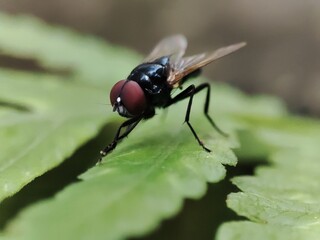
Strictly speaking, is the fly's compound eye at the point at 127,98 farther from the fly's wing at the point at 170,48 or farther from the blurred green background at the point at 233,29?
the blurred green background at the point at 233,29

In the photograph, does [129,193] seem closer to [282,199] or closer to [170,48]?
[282,199]

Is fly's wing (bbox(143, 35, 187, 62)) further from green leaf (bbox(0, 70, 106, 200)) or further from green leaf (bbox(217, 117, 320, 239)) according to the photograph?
green leaf (bbox(217, 117, 320, 239))

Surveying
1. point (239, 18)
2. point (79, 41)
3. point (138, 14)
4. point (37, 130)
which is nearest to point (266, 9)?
point (239, 18)

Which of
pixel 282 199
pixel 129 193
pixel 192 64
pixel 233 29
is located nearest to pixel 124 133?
pixel 192 64

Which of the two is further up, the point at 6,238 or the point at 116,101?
the point at 116,101

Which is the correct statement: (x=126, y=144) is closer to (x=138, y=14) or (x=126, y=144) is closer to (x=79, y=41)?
(x=79, y=41)

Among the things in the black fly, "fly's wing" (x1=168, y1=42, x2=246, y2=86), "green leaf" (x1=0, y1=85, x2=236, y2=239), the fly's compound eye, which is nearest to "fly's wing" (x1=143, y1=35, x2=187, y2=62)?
the black fly

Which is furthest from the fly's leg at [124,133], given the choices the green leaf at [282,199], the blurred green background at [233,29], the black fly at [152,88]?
the blurred green background at [233,29]
